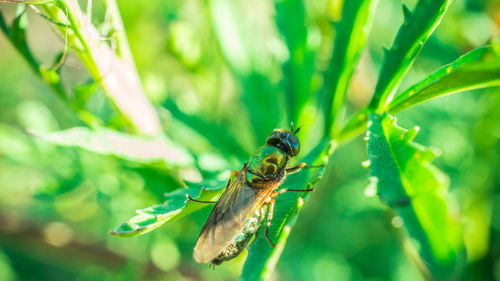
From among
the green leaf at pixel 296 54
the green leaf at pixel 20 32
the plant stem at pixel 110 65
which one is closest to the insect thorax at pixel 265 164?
the green leaf at pixel 296 54

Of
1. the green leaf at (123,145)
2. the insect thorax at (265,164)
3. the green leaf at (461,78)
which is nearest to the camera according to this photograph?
the green leaf at (461,78)

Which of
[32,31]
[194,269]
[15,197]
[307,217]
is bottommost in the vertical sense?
[15,197]

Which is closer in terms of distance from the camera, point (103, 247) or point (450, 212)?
point (450, 212)

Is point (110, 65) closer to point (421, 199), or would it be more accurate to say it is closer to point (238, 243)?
point (238, 243)

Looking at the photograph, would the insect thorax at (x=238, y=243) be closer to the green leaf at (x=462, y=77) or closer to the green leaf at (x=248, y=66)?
the green leaf at (x=248, y=66)

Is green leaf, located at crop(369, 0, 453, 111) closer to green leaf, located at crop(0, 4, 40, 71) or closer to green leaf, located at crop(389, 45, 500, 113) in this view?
green leaf, located at crop(389, 45, 500, 113)

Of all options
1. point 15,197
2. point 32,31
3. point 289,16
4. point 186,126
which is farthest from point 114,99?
point 32,31

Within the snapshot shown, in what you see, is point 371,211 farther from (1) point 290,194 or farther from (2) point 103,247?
(2) point 103,247
